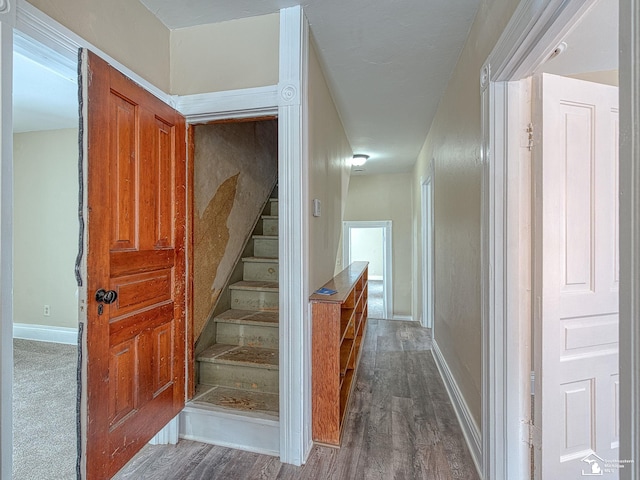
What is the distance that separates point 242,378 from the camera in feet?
6.85

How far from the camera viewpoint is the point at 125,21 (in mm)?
1492

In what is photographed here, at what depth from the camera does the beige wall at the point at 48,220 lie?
347 centimetres

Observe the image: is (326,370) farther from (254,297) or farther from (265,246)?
(265,246)

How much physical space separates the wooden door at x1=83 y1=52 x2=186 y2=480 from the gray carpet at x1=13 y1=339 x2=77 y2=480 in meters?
0.69

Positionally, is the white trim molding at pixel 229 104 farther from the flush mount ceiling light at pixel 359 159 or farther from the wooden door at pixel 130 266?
the flush mount ceiling light at pixel 359 159

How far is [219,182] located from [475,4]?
1.97 m

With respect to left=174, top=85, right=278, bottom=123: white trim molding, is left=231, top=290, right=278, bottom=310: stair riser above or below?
below

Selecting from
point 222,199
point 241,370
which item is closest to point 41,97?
point 222,199

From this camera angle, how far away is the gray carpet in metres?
1.67

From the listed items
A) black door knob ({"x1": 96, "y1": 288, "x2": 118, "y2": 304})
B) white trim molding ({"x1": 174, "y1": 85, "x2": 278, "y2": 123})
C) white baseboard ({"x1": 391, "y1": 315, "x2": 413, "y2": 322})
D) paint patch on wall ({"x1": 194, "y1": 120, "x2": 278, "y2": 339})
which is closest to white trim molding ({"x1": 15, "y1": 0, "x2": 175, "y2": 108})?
white trim molding ({"x1": 174, "y1": 85, "x2": 278, "y2": 123})

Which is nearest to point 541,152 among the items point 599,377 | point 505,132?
point 505,132
